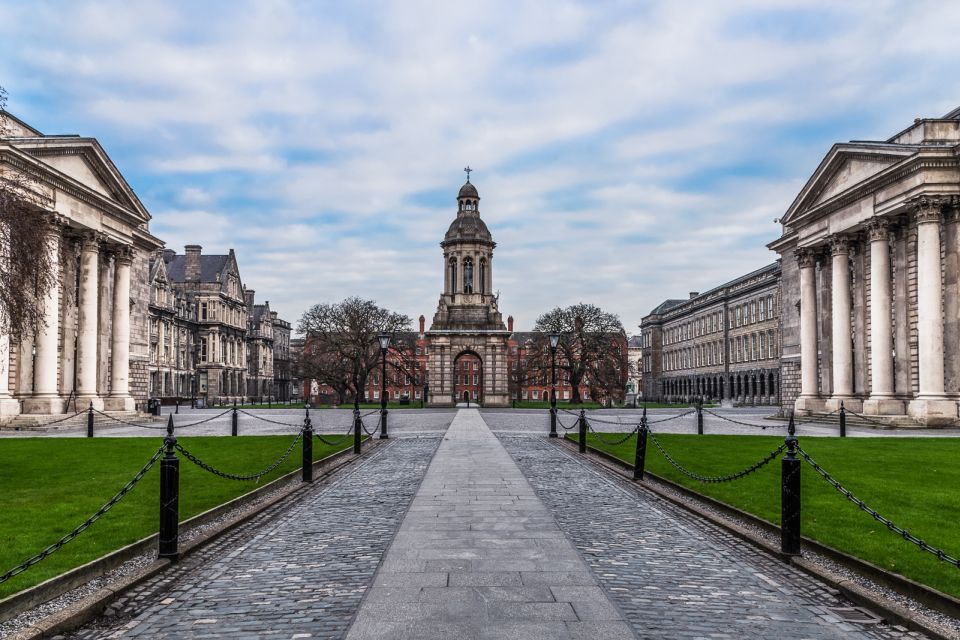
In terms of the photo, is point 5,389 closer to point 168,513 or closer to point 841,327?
point 168,513

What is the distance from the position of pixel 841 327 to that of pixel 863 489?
28115 mm

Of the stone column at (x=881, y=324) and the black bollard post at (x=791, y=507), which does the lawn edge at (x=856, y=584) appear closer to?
the black bollard post at (x=791, y=507)

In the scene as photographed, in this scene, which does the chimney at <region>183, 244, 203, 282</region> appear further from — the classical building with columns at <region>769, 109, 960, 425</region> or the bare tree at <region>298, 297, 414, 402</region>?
the classical building with columns at <region>769, 109, 960, 425</region>

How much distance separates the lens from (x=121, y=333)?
3997 cm

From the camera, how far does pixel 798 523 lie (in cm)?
880

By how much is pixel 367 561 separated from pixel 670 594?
10.5 feet

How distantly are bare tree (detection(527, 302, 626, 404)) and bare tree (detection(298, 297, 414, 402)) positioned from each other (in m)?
15.2

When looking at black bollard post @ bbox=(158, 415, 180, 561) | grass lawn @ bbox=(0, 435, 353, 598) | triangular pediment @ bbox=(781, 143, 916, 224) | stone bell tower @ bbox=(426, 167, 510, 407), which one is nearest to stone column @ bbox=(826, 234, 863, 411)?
triangular pediment @ bbox=(781, 143, 916, 224)

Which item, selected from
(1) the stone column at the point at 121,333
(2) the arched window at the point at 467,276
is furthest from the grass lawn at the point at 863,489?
(2) the arched window at the point at 467,276

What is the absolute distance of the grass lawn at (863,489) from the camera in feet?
27.8

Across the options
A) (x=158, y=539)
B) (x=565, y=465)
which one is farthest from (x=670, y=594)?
(x=565, y=465)

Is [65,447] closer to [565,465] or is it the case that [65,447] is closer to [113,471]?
[113,471]

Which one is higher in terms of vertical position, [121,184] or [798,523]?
[121,184]

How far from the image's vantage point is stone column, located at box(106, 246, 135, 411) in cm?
3956
